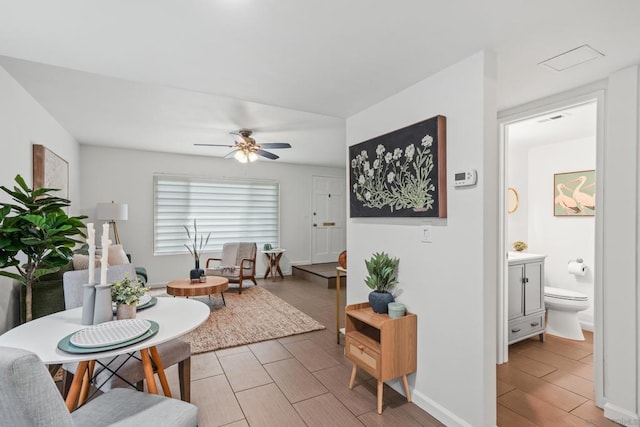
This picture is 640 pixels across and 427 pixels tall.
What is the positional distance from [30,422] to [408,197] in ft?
6.84

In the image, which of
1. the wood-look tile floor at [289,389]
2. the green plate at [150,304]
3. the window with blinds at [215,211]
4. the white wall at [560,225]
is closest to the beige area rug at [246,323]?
the wood-look tile floor at [289,389]

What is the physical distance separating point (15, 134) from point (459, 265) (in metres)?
3.57

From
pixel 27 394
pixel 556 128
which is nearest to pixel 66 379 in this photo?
pixel 27 394

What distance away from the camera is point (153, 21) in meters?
1.58

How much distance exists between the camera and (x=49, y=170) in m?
3.36

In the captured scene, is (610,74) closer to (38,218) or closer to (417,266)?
(417,266)

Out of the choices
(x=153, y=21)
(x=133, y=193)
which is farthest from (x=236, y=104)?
(x=133, y=193)

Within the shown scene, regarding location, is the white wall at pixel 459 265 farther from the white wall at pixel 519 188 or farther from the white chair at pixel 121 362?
the white wall at pixel 519 188

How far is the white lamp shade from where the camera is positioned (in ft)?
15.3

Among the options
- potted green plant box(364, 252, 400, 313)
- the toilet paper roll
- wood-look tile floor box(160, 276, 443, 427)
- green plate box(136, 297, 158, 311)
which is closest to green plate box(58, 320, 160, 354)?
green plate box(136, 297, 158, 311)

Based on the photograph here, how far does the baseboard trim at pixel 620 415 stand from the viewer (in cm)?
193

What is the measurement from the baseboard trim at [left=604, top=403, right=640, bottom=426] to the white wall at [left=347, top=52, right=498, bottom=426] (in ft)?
2.93

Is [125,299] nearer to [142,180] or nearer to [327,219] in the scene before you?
[142,180]

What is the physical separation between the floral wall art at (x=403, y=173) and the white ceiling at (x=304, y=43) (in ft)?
1.24
